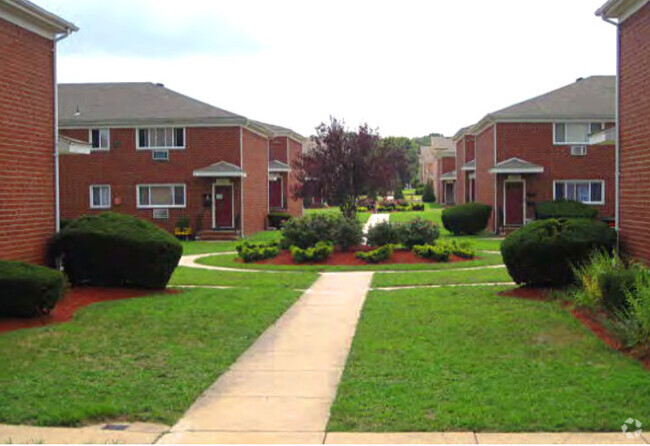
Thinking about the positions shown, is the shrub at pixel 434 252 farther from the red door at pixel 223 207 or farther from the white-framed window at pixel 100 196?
the white-framed window at pixel 100 196

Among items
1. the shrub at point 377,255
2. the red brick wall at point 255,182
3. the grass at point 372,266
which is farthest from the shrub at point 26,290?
the red brick wall at point 255,182

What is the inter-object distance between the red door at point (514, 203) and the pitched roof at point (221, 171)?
12.1 meters

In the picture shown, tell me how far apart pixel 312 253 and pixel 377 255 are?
1.82m

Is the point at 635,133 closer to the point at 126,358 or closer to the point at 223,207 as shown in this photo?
the point at 126,358

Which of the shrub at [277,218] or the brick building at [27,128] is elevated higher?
the brick building at [27,128]

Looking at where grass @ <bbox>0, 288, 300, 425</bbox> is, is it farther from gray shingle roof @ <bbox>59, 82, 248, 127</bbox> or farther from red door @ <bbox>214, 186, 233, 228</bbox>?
gray shingle roof @ <bbox>59, 82, 248, 127</bbox>

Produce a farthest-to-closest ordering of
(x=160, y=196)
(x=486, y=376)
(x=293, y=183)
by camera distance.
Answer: (x=293, y=183)
(x=160, y=196)
(x=486, y=376)

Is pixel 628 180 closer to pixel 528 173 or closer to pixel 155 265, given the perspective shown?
pixel 155 265

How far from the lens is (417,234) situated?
22.5 meters

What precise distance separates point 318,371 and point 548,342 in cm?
303

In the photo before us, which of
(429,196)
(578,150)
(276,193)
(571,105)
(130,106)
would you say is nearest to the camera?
(578,150)

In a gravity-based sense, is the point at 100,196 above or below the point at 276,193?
below

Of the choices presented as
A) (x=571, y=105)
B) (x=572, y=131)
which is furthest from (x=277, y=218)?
(x=571, y=105)

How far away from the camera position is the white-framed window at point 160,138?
110 feet
